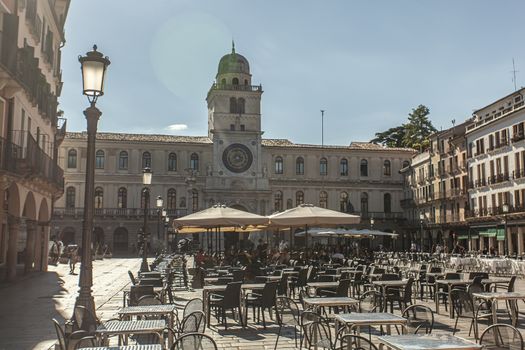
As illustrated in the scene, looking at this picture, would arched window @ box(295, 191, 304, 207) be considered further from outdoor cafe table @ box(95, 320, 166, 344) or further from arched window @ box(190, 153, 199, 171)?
outdoor cafe table @ box(95, 320, 166, 344)

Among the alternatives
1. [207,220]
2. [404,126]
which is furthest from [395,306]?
[404,126]

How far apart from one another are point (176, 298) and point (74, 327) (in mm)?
9221

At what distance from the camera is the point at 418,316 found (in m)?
7.27

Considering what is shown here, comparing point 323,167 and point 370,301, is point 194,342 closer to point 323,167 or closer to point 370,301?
point 370,301

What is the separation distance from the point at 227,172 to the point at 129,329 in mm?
55690

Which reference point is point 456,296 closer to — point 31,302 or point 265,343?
point 265,343

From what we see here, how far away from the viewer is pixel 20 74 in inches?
645

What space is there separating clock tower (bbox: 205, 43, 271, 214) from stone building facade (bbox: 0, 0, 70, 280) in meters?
31.8

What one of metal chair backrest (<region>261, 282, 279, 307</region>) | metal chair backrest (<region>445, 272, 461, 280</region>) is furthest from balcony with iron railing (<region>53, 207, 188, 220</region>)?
metal chair backrest (<region>261, 282, 279, 307</region>)

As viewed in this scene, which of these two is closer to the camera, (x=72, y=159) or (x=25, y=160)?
(x=25, y=160)

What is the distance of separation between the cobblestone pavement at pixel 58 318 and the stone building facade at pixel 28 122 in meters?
2.81

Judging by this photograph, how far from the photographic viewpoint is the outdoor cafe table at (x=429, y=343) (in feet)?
16.3

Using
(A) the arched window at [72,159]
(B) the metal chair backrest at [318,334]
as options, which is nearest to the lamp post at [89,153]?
(B) the metal chair backrest at [318,334]

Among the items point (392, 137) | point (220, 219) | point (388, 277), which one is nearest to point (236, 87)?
point (392, 137)
